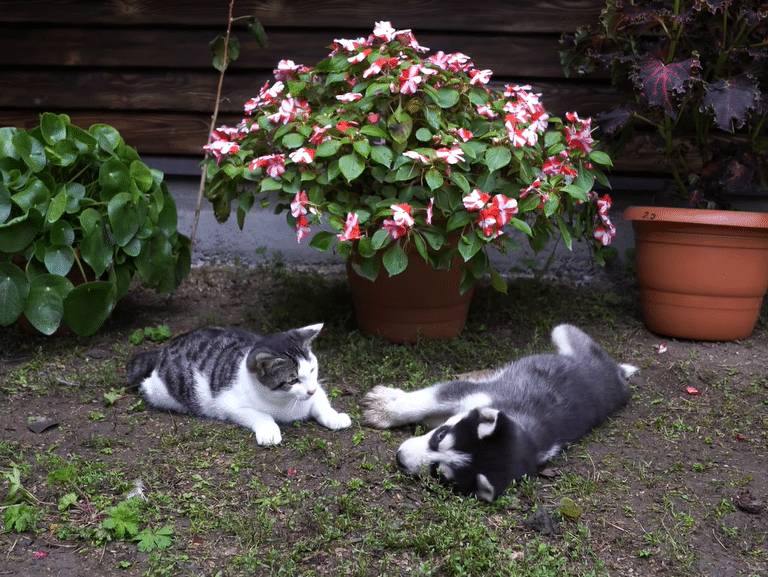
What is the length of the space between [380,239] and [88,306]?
5.45ft

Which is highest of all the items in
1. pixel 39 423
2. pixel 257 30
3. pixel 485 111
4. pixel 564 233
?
pixel 257 30

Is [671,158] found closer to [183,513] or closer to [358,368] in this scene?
[358,368]

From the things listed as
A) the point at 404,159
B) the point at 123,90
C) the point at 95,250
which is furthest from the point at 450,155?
the point at 123,90

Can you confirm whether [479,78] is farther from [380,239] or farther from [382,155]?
[380,239]

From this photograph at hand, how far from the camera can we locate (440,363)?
13.8 feet

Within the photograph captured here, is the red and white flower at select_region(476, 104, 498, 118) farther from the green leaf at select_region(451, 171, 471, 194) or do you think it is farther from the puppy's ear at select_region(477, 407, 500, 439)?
the puppy's ear at select_region(477, 407, 500, 439)

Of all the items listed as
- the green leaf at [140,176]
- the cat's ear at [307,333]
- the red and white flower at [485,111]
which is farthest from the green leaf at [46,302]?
the red and white flower at [485,111]

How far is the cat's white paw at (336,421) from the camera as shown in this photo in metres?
3.48

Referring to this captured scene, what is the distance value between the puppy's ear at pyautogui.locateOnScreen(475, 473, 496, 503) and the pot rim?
7.91 feet

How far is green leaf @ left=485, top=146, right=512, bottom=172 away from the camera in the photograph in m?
3.79

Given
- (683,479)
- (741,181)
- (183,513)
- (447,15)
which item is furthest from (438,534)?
(447,15)

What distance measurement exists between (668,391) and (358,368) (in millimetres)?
1624

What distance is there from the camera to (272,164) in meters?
3.92

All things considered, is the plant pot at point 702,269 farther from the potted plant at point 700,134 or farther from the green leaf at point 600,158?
the green leaf at point 600,158
